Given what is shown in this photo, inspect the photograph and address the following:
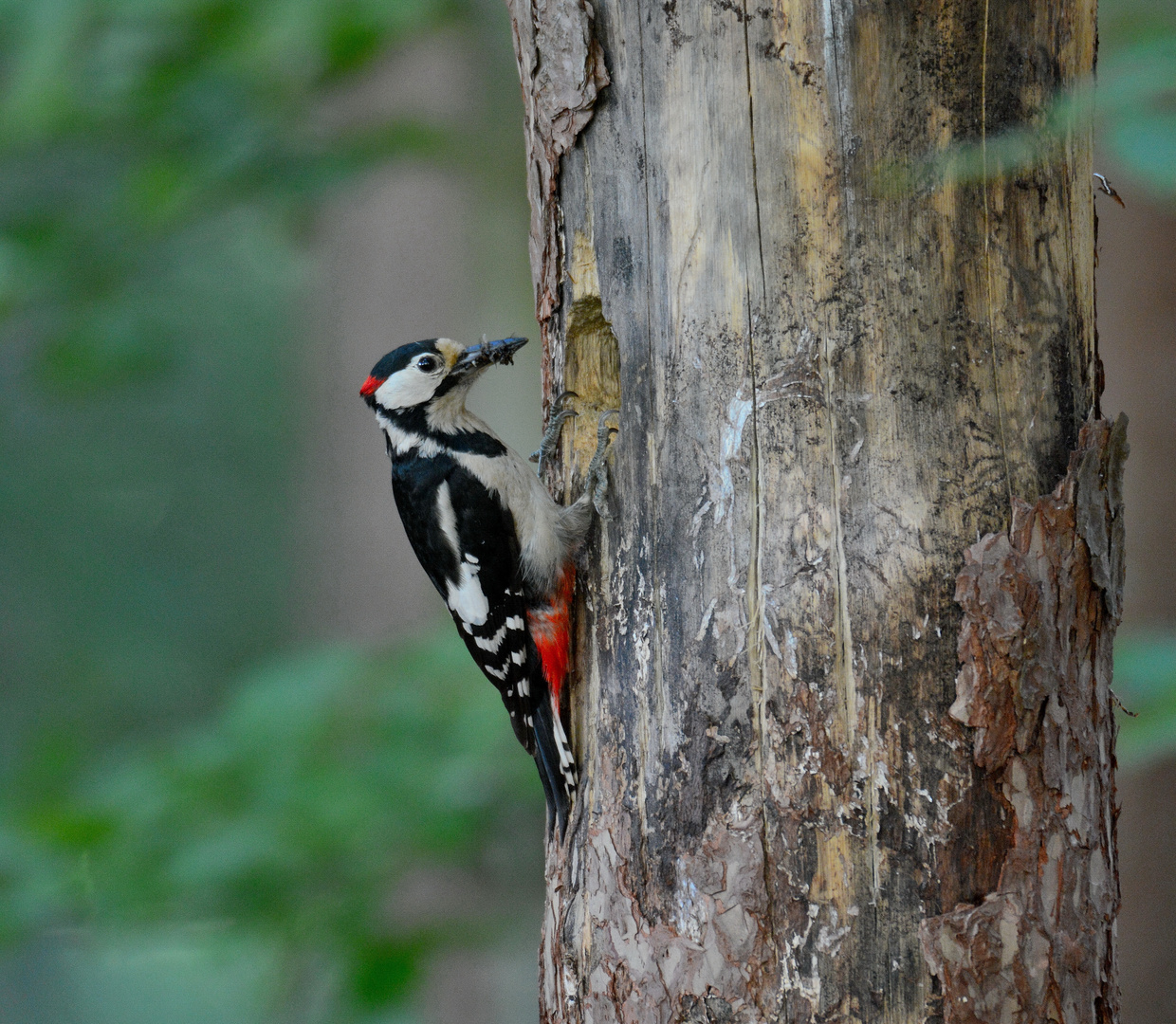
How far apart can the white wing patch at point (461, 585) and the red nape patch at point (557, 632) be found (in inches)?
9.3

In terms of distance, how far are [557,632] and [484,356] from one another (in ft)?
2.94

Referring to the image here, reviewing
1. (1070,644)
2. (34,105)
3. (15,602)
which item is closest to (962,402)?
(1070,644)

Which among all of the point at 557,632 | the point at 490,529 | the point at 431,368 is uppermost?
the point at 431,368

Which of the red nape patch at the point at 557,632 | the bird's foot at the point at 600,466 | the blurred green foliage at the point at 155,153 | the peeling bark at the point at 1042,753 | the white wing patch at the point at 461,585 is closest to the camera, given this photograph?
the peeling bark at the point at 1042,753

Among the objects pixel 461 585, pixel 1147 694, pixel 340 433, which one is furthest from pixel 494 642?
pixel 340 433

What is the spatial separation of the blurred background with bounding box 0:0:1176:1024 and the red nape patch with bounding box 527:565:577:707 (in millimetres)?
783

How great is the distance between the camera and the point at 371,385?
9.43 ft

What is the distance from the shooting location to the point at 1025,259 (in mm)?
1664

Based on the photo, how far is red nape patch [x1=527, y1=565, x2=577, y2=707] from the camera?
2182mm

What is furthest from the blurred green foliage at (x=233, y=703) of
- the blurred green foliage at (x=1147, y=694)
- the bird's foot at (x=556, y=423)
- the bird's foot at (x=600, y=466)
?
the blurred green foliage at (x=1147, y=694)

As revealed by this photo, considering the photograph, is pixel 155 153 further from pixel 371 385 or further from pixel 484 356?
pixel 484 356

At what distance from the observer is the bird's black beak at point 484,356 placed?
2.77 m

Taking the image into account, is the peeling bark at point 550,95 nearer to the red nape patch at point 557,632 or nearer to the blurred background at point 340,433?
the red nape patch at point 557,632

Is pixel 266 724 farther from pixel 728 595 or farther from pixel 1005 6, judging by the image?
pixel 1005 6
